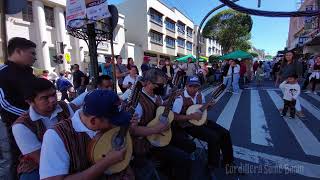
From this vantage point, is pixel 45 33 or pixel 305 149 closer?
pixel 305 149

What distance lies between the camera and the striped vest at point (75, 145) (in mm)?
1751

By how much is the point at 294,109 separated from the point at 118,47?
86.4 ft

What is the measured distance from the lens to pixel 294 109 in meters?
7.14

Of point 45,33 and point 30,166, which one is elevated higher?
point 45,33

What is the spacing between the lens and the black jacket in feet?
8.43

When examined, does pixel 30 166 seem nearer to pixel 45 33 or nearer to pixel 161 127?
pixel 161 127

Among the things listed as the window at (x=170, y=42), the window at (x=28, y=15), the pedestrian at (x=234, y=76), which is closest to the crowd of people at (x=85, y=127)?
the pedestrian at (x=234, y=76)

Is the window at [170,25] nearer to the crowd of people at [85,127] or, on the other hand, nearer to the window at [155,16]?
the window at [155,16]

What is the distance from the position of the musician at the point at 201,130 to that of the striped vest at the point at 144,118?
0.62 metres

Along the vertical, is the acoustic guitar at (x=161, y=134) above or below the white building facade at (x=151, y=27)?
below

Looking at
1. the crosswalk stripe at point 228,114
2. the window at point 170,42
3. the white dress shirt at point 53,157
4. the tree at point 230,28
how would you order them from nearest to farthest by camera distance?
the white dress shirt at point 53,157, the crosswalk stripe at point 228,114, the tree at point 230,28, the window at point 170,42

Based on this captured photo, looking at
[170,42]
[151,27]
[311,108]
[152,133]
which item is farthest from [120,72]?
[170,42]

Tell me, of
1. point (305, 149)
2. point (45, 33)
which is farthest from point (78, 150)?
point (45, 33)

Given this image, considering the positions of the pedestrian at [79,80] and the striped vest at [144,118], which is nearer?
the striped vest at [144,118]
